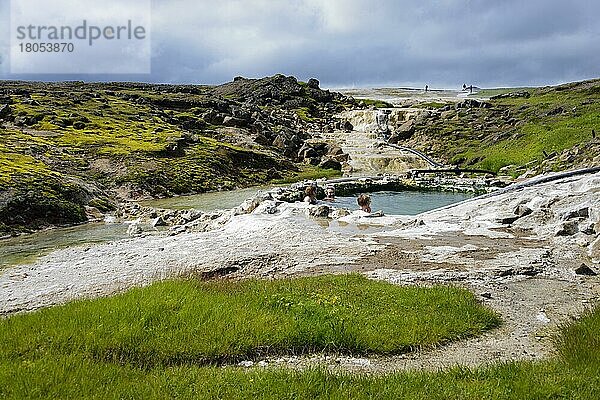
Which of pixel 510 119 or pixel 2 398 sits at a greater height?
pixel 510 119

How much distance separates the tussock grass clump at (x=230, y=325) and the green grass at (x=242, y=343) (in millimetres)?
27

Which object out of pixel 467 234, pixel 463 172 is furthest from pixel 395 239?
pixel 463 172

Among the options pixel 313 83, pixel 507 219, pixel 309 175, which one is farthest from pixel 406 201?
pixel 313 83

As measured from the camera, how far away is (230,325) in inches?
416

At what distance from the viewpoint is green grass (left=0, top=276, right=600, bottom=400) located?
7.56 meters

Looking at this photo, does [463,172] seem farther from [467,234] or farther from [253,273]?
[253,273]

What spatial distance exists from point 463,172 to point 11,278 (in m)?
49.7

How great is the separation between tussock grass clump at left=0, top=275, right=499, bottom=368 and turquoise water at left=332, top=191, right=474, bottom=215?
2446 cm

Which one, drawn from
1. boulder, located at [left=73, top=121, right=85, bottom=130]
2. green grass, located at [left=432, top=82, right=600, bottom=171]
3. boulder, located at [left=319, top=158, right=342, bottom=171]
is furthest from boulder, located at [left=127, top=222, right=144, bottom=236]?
boulder, located at [left=73, top=121, right=85, bottom=130]

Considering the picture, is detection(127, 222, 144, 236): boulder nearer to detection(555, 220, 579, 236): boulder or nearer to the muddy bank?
the muddy bank

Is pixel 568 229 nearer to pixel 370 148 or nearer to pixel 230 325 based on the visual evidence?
pixel 230 325

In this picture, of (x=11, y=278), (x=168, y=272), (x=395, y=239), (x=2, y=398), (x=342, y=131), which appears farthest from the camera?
(x=342, y=131)

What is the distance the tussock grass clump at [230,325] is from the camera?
9.43 meters

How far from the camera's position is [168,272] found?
1812cm
